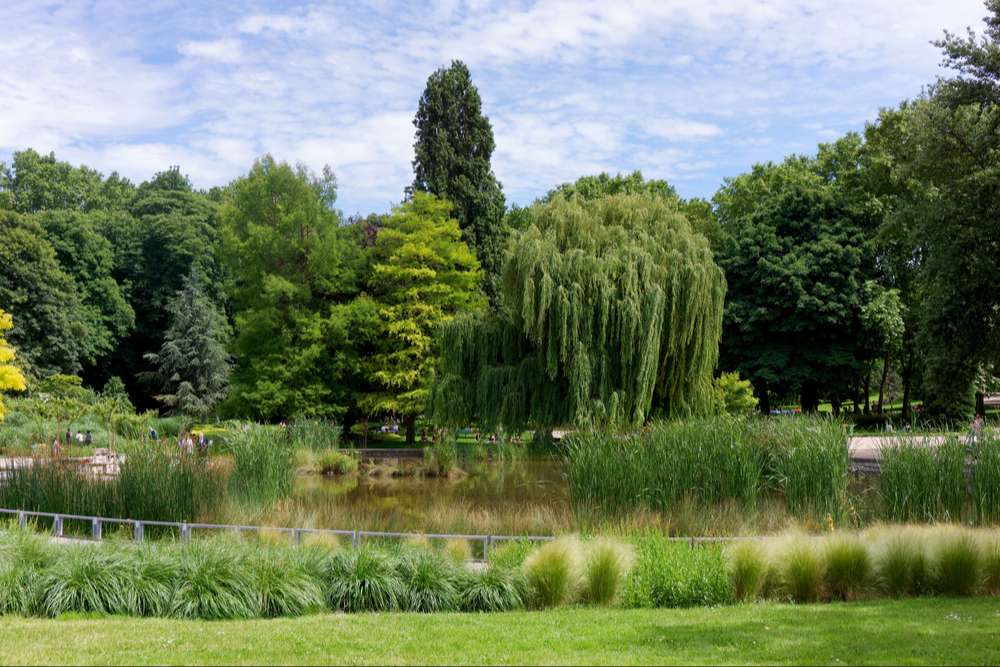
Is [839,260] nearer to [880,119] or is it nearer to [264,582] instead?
[880,119]

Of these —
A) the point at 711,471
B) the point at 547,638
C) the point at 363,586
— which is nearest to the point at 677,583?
the point at 547,638

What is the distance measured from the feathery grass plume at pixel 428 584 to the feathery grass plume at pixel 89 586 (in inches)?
100.0

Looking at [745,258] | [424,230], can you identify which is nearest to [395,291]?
[424,230]

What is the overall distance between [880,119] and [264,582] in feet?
121

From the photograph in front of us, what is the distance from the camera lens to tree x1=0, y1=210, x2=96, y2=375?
4106 cm

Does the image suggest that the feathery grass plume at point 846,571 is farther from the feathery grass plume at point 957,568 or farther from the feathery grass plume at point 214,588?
the feathery grass plume at point 214,588

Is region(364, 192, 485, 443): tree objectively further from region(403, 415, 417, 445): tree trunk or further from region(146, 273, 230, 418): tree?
region(146, 273, 230, 418): tree

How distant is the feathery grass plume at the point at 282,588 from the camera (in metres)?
8.13

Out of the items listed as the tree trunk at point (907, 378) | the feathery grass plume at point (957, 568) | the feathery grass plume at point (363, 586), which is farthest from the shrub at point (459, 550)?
the tree trunk at point (907, 378)

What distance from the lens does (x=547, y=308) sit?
72.8 ft

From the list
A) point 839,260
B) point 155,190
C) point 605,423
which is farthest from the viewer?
point 155,190

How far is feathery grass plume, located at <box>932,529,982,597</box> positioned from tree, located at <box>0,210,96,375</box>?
134 feet

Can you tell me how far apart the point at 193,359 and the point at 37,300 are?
780cm

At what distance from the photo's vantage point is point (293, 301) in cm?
3375
